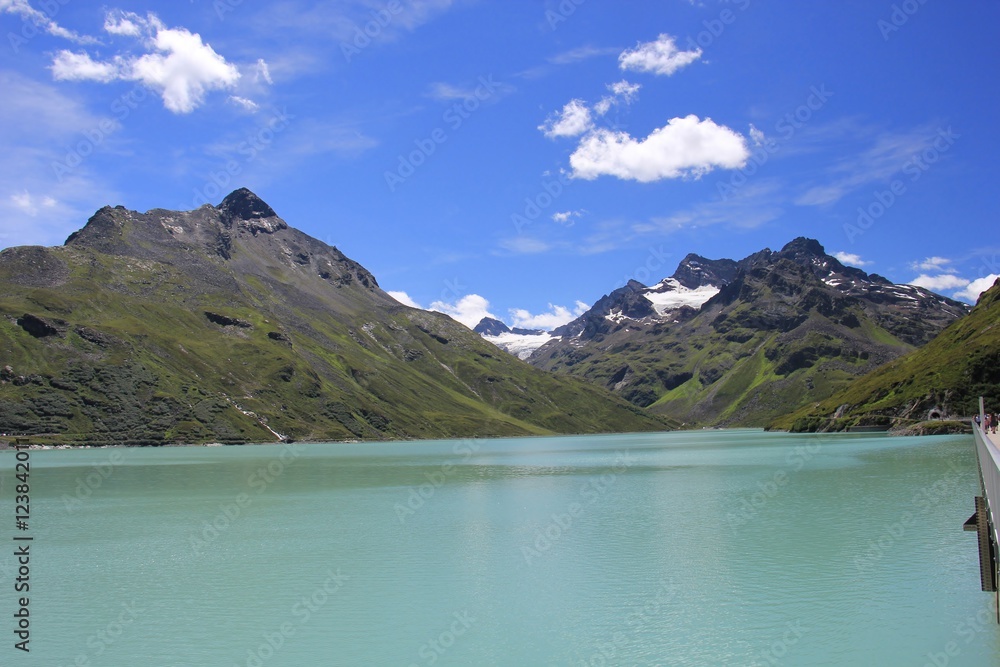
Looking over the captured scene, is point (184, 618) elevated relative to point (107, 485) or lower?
lower

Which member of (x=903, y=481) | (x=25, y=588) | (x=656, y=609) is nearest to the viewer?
(x=656, y=609)

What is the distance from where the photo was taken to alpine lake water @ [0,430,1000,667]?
95.0 feet

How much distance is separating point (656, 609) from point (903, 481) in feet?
190

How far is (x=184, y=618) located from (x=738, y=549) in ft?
108

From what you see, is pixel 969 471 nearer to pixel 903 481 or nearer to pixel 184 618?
pixel 903 481

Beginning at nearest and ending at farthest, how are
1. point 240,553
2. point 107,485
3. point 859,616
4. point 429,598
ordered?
point 859,616 < point 429,598 < point 240,553 < point 107,485

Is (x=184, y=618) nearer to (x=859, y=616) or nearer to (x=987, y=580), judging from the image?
(x=859, y=616)

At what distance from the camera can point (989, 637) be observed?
1108 inches

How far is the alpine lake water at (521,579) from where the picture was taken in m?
29.0

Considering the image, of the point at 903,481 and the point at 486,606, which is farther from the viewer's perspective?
the point at 903,481

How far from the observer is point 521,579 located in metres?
40.2

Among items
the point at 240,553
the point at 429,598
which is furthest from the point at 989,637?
the point at 240,553

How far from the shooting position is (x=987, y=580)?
33.7m

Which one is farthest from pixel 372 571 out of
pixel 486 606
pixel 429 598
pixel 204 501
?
pixel 204 501
